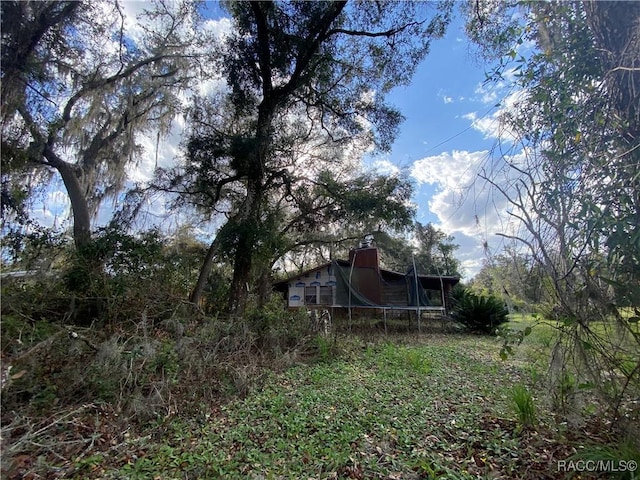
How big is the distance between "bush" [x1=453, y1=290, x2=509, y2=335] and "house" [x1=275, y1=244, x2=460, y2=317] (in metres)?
0.71

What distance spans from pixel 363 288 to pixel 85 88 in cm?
817

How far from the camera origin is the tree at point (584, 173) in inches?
70.7

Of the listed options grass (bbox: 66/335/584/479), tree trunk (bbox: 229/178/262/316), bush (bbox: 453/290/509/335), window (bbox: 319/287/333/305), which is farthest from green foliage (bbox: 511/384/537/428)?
window (bbox: 319/287/333/305)

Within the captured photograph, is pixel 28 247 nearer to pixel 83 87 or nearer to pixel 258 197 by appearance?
pixel 83 87

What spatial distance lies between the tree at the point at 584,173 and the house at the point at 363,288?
241 inches

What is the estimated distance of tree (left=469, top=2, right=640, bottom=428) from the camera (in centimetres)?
180

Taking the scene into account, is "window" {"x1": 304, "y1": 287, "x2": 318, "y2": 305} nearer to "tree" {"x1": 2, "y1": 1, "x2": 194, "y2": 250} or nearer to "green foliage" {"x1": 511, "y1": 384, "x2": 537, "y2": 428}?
"tree" {"x1": 2, "y1": 1, "x2": 194, "y2": 250}

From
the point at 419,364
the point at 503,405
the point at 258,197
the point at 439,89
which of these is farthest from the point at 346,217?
the point at 503,405

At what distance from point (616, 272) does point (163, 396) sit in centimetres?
366

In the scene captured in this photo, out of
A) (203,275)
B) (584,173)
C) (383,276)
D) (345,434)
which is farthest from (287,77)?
(383,276)

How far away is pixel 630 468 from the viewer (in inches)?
62.6

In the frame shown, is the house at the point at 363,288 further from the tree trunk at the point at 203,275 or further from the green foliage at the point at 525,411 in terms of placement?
the green foliage at the point at 525,411

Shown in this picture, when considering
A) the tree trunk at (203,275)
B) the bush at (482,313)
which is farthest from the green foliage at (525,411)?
the bush at (482,313)

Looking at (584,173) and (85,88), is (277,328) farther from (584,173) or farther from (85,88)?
(85,88)
